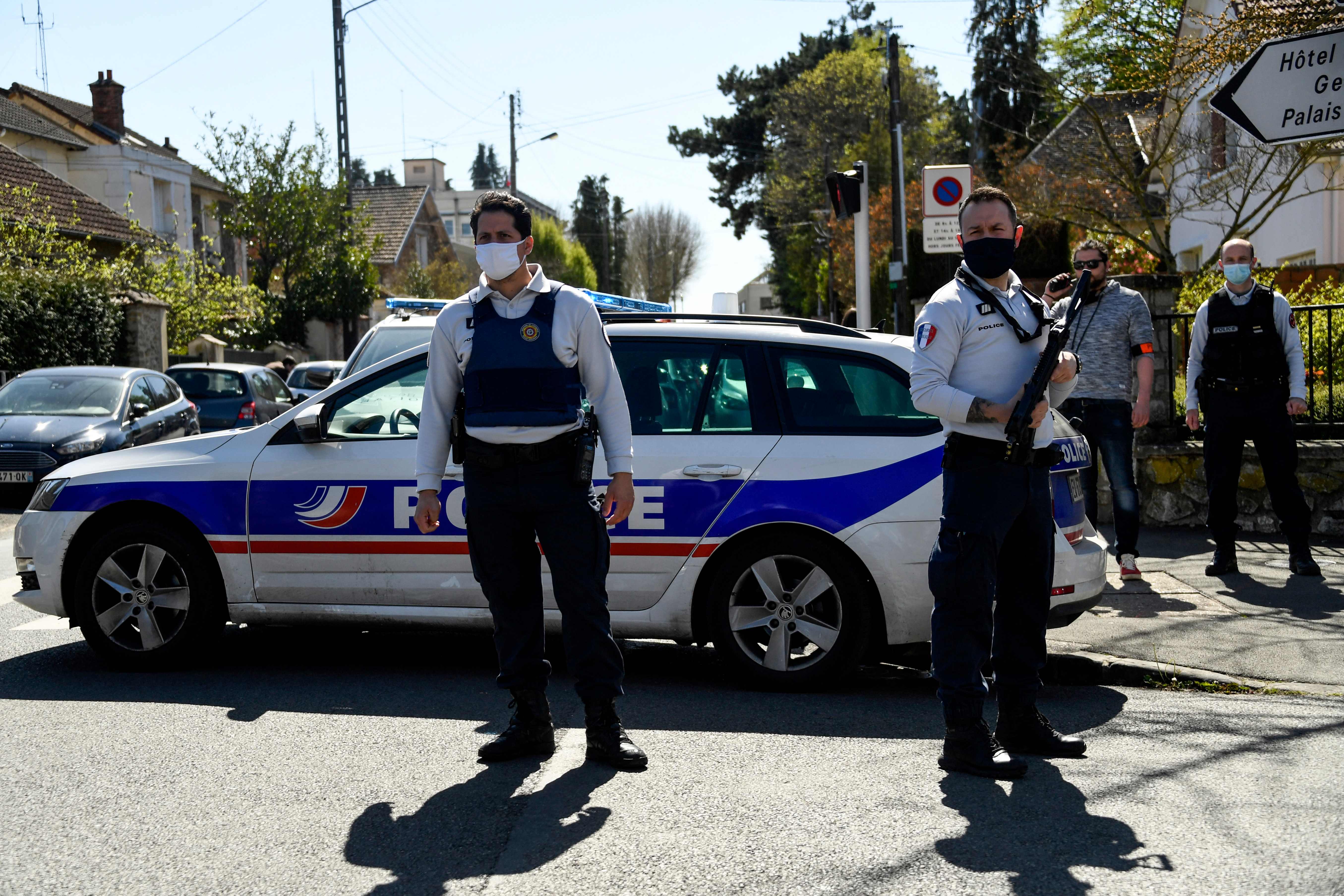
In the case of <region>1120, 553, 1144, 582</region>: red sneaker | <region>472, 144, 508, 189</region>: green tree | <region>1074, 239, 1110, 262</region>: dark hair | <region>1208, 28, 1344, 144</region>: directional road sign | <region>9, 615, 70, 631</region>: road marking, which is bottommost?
<region>9, 615, 70, 631</region>: road marking

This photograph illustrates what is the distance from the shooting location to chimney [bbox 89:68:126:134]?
44.1 m

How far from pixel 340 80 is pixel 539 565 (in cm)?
2685

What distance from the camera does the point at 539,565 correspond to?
4688 millimetres

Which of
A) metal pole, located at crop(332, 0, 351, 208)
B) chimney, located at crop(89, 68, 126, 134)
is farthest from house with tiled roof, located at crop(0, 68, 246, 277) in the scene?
metal pole, located at crop(332, 0, 351, 208)

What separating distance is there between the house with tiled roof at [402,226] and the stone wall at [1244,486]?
48.5 metres

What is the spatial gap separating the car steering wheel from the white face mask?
5.83 feet

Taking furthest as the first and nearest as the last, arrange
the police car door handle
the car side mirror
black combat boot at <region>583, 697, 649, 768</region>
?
the car side mirror < the police car door handle < black combat boot at <region>583, 697, 649, 768</region>

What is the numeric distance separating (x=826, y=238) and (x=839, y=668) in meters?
49.5

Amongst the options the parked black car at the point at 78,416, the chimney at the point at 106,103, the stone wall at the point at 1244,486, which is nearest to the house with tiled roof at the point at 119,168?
the chimney at the point at 106,103

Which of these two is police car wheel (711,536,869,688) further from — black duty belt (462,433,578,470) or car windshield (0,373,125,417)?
car windshield (0,373,125,417)

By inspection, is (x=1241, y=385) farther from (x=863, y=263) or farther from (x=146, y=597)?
(x=146, y=597)

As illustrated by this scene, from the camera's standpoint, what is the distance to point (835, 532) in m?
5.62

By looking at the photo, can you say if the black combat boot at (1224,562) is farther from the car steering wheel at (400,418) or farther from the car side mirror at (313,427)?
the car side mirror at (313,427)

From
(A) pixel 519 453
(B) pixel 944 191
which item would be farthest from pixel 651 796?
(B) pixel 944 191
